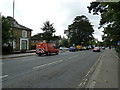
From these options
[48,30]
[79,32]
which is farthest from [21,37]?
[79,32]

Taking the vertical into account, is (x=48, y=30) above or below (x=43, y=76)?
above

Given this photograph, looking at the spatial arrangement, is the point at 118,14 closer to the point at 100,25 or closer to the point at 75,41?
the point at 100,25

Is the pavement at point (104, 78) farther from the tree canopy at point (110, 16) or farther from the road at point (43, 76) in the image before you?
the tree canopy at point (110, 16)

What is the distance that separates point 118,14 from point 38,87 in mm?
6026

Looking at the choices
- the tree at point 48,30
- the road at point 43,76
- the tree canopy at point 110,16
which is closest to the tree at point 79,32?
the tree at point 48,30

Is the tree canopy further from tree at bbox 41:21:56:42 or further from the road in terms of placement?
tree at bbox 41:21:56:42

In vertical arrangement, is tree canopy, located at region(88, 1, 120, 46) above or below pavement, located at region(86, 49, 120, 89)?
above

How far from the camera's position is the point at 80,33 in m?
92.4

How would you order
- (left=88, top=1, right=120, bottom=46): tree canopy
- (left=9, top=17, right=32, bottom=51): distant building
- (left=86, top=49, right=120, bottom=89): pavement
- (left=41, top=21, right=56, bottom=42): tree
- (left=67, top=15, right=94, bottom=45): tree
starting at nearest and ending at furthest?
(left=86, top=49, right=120, bottom=89): pavement, (left=88, top=1, right=120, bottom=46): tree canopy, (left=9, top=17, right=32, bottom=51): distant building, (left=41, top=21, right=56, bottom=42): tree, (left=67, top=15, right=94, bottom=45): tree

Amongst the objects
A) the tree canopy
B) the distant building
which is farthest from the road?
the distant building

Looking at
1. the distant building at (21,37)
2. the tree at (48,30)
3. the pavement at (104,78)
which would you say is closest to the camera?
the pavement at (104,78)

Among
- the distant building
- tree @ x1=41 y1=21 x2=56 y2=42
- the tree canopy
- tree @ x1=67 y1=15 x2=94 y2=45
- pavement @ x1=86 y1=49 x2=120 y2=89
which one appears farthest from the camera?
tree @ x1=67 y1=15 x2=94 y2=45

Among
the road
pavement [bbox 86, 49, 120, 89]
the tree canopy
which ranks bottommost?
pavement [bbox 86, 49, 120, 89]

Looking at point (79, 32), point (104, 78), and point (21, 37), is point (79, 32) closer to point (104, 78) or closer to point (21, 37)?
point (21, 37)
